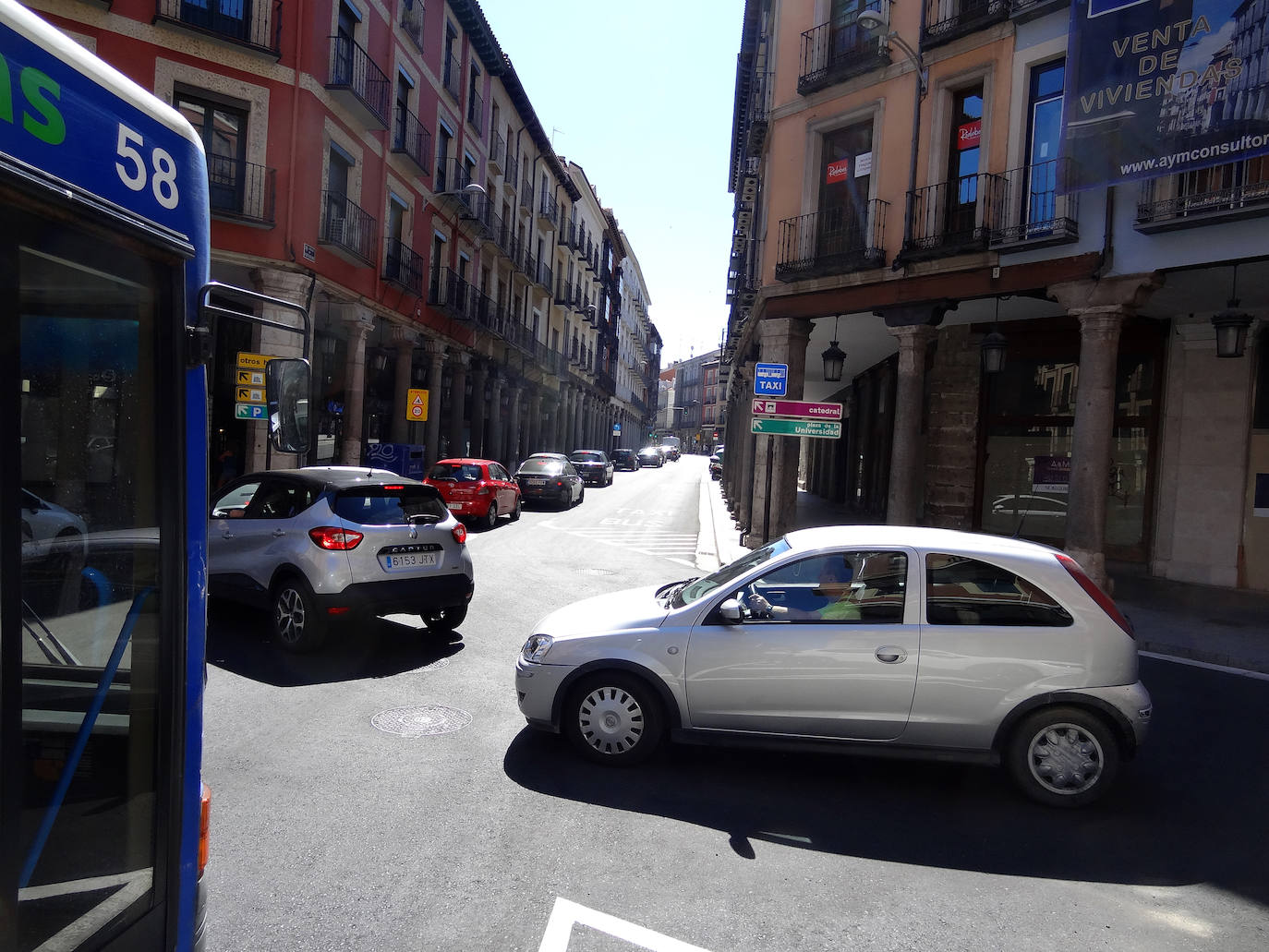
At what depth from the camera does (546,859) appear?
373 centimetres

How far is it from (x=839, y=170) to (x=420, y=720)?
1354 centimetres

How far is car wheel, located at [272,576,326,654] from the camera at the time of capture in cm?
678

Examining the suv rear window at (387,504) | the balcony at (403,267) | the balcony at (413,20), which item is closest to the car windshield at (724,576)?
the suv rear window at (387,504)

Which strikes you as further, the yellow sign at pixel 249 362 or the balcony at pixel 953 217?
the balcony at pixel 953 217

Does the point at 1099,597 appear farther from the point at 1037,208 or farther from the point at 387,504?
the point at 1037,208

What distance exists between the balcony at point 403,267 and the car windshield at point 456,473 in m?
6.20

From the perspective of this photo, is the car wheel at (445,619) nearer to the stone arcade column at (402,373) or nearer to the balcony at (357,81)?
the balcony at (357,81)

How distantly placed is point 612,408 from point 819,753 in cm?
→ 6897

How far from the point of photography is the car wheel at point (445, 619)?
25.9 ft

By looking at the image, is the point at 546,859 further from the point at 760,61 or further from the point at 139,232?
the point at 760,61

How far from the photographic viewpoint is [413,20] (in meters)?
22.5

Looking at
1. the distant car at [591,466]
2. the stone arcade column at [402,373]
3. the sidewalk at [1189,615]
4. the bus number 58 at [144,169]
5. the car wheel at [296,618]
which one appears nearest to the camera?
the bus number 58 at [144,169]

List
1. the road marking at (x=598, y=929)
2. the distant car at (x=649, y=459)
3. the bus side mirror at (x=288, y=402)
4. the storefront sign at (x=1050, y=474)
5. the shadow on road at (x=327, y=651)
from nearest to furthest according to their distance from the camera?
the bus side mirror at (x=288, y=402)
the road marking at (x=598, y=929)
the shadow on road at (x=327, y=651)
the storefront sign at (x=1050, y=474)
the distant car at (x=649, y=459)

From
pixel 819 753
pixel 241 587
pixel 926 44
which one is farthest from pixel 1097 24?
pixel 241 587
